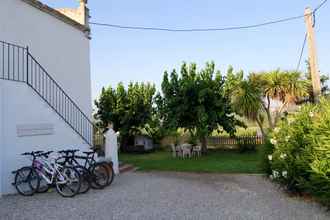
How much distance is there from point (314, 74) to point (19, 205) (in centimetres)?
936

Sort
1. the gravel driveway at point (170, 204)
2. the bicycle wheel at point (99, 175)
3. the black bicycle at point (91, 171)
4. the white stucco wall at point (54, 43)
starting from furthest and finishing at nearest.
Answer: the white stucco wall at point (54, 43) → the bicycle wheel at point (99, 175) → the black bicycle at point (91, 171) → the gravel driveway at point (170, 204)

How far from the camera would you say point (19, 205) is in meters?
7.04

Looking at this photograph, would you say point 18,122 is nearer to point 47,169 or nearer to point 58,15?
point 47,169

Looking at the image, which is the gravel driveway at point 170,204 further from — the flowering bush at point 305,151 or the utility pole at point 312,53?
the utility pole at point 312,53

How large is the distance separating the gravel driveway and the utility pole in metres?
3.81

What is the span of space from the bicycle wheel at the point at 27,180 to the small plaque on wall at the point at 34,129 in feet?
2.98

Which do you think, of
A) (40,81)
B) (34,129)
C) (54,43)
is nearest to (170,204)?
(34,129)

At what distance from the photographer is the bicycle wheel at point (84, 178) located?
8174 millimetres

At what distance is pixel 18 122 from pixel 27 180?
54.9 inches

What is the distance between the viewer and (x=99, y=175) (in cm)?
900

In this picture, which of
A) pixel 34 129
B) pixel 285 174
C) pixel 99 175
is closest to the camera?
pixel 285 174

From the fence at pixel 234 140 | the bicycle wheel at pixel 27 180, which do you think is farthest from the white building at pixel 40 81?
the fence at pixel 234 140

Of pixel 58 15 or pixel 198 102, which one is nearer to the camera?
pixel 58 15

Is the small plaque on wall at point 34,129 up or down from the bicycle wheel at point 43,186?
up
